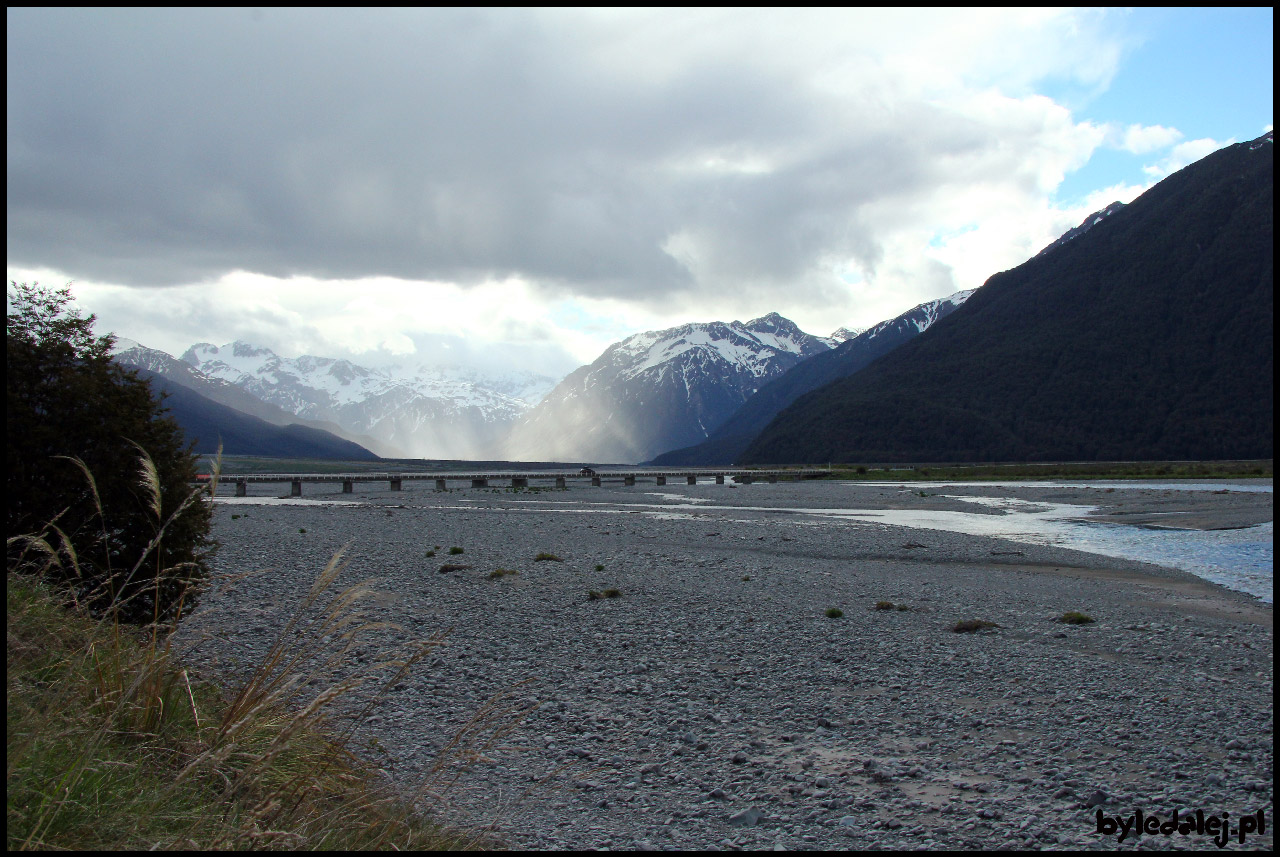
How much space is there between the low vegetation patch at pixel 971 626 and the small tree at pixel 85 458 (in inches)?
485

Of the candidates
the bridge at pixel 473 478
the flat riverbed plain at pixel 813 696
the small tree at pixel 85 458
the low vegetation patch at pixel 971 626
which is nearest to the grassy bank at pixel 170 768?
the flat riverbed plain at pixel 813 696

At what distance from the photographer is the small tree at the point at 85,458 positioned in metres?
8.44

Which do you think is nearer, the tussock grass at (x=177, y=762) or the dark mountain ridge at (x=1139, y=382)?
the tussock grass at (x=177, y=762)

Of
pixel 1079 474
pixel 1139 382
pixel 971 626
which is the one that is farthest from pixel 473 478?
pixel 1139 382

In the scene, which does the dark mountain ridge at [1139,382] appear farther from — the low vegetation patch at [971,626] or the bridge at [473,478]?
the low vegetation patch at [971,626]

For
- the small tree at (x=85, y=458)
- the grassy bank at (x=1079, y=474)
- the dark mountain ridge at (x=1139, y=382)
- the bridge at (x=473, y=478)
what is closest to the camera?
the small tree at (x=85, y=458)

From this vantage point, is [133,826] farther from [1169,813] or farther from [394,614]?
[394,614]

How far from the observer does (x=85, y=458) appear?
8805 millimetres

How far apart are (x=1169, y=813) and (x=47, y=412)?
12582mm

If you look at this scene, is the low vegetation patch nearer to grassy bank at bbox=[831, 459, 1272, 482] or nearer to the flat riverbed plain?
the flat riverbed plain

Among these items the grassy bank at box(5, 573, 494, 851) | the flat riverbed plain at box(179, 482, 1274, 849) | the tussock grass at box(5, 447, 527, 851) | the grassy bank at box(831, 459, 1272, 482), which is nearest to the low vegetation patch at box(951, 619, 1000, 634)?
the flat riverbed plain at box(179, 482, 1274, 849)

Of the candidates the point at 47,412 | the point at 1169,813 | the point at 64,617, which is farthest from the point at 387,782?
the point at 1169,813

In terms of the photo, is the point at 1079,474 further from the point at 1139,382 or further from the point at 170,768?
the point at 170,768

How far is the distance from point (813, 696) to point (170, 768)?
768cm
